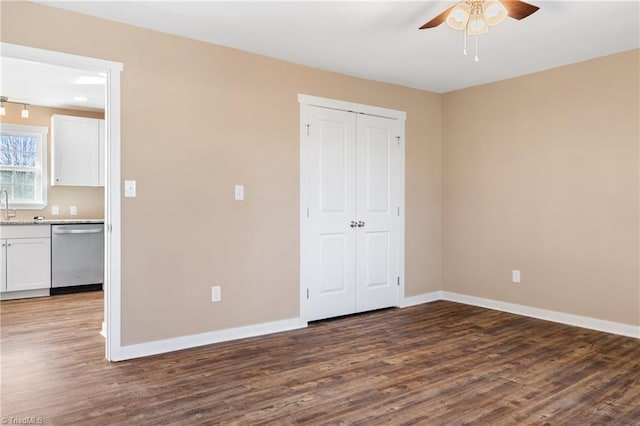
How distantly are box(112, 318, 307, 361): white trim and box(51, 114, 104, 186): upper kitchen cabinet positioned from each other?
11.9 feet

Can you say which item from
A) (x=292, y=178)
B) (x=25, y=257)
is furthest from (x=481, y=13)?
(x=25, y=257)

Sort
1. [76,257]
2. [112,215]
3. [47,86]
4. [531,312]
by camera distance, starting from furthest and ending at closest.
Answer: [76,257] < [47,86] < [531,312] < [112,215]

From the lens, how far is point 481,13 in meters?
2.71

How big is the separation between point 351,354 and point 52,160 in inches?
195

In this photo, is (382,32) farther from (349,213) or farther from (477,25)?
(349,213)

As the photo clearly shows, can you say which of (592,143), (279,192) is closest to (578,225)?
(592,143)

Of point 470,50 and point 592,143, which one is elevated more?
point 470,50

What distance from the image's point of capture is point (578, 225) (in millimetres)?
4168

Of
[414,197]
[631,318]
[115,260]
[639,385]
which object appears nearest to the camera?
[639,385]

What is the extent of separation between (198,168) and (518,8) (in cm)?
250

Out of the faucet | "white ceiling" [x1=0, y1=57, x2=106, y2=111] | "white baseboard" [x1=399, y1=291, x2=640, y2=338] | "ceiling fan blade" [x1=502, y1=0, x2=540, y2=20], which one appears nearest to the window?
the faucet

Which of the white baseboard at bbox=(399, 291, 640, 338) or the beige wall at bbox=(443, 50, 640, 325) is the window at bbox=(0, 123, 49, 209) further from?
the beige wall at bbox=(443, 50, 640, 325)

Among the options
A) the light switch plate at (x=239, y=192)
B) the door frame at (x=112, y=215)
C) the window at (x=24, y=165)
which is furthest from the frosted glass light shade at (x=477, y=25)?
the window at (x=24, y=165)

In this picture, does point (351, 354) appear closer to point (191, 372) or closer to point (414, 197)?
point (191, 372)
